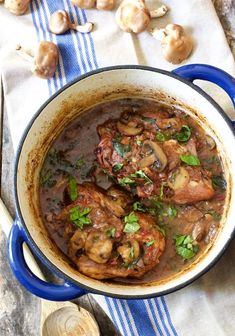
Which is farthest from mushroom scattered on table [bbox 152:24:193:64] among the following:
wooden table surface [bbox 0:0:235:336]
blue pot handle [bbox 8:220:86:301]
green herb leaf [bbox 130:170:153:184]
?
blue pot handle [bbox 8:220:86:301]

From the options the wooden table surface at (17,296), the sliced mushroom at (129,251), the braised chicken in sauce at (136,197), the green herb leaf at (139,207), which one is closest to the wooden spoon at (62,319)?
the wooden table surface at (17,296)

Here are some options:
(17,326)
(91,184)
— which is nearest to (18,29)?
(91,184)

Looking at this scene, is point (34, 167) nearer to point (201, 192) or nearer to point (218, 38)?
point (201, 192)

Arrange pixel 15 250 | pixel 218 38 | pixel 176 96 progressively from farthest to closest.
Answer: pixel 218 38 < pixel 176 96 < pixel 15 250

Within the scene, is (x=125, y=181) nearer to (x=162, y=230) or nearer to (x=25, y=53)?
(x=162, y=230)

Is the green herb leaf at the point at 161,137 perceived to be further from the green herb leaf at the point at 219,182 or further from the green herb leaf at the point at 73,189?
the green herb leaf at the point at 73,189
